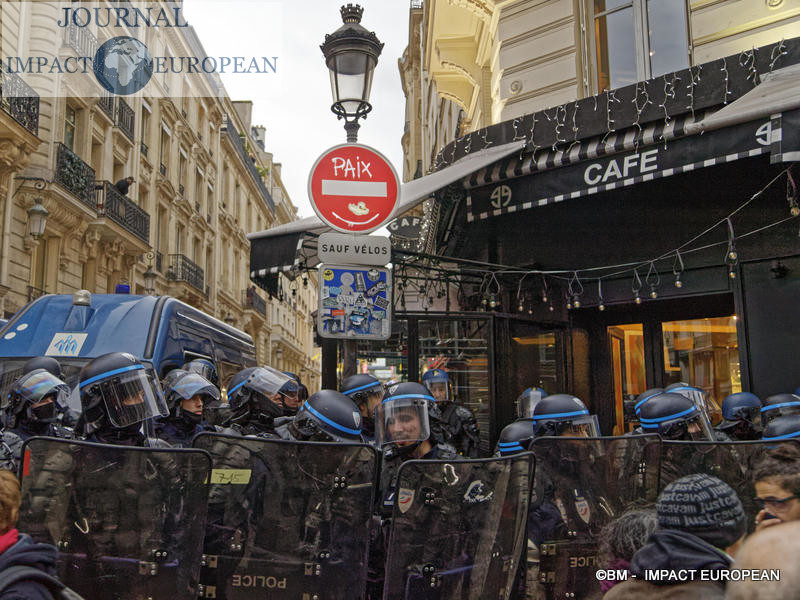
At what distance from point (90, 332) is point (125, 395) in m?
4.24

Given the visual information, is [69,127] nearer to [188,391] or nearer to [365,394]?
[188,391]

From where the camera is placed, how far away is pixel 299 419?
4.05 meters

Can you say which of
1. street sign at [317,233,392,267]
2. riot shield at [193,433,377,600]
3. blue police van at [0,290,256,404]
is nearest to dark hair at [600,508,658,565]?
riot shield at [193,433,377,600]

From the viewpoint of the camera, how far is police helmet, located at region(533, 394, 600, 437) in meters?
4.57

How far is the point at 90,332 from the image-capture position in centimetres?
827

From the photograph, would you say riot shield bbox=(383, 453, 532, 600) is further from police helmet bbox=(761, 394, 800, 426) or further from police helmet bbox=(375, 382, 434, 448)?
police helmet bbox=(761, 394, 800, 426)

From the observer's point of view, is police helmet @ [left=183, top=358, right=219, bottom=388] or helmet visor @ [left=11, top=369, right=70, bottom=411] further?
police helmet @ [left=183, top=358, right=219, bottom=388]

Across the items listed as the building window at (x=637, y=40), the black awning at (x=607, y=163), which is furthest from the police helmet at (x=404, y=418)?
the building window at (x=637, y=40)

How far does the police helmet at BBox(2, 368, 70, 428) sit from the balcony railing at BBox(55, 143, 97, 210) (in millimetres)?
15153

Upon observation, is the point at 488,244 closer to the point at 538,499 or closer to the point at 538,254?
the point at 538,254

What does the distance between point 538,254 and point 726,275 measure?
242 centimetres

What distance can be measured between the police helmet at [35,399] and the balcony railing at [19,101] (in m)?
13.5

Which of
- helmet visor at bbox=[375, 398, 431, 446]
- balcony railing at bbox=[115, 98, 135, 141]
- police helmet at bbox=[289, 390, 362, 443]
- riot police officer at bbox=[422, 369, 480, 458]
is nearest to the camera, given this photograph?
police helmet at bbox=[289, 390, 362, 443]

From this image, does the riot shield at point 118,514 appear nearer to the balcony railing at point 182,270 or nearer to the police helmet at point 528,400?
the police helmet at point 528,400
